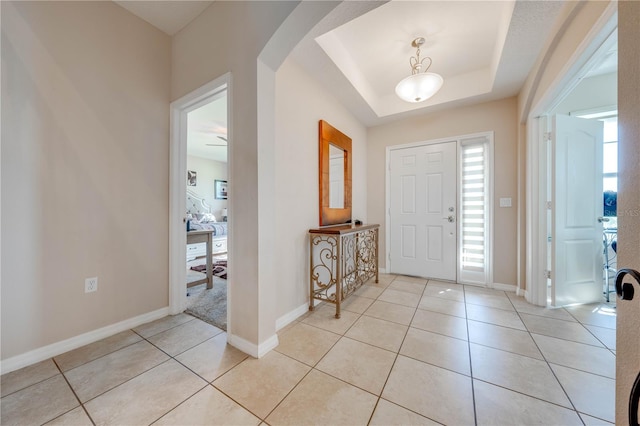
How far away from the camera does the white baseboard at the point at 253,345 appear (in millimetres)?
1542

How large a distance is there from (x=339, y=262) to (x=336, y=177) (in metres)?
1.15

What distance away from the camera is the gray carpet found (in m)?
2.06

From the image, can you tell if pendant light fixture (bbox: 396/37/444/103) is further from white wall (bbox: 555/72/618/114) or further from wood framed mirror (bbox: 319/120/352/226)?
white wall (bbox: 555/72/618/114)

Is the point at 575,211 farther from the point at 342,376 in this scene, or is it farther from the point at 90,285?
the point at 90,285

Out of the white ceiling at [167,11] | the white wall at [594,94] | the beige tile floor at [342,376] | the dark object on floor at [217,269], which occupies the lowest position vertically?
the beige tile floor at [342,376]

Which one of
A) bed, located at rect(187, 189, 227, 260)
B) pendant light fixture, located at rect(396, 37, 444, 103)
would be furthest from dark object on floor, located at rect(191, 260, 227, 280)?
pendant light fixture, located at rect(396, 37, 444, 103)

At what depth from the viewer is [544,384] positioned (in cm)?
127

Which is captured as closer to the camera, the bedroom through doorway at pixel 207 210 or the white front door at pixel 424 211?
the bedroom through doorway at pixel 207 210

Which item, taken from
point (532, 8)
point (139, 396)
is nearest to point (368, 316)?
point (139, 396)

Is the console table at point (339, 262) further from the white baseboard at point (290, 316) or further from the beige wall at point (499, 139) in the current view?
the beige wall at point (499, 139)

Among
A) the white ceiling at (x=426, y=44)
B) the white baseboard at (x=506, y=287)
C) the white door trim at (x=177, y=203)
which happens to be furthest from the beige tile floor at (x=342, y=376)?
the white ceiling at (x=426, y=44)

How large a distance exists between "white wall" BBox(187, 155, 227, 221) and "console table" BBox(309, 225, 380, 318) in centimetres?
500

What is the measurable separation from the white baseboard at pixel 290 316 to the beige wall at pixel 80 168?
1149 mm

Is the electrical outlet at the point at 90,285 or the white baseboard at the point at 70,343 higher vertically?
the electrical outlet at the point at 90,285
